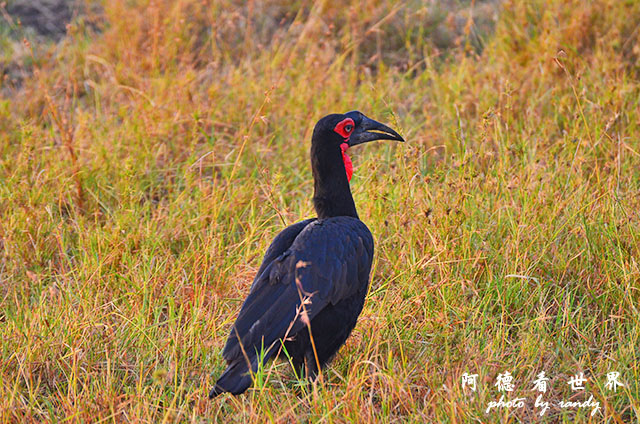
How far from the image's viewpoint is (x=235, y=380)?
2.65m

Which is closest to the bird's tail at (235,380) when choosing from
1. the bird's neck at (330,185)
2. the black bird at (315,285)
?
the black bird at (315,285)

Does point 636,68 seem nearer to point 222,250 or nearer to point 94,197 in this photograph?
point 222,250

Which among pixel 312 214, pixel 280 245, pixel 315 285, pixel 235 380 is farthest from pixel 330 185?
pixel 235 380

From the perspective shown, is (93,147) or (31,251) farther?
(93,147)

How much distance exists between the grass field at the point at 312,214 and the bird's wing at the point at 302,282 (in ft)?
0.71

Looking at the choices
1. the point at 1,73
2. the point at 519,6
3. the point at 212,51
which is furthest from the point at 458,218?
the point at 1,73

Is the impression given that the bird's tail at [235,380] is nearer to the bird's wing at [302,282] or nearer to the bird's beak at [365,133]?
the bird's wing at [302,282]

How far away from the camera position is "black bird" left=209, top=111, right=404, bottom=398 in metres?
2.77

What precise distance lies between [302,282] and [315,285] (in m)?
0.06

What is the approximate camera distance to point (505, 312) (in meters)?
3.32

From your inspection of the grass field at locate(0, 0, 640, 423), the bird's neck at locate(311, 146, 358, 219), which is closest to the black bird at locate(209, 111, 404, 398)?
the bird's neck at locate(311, 146, 358, 219)

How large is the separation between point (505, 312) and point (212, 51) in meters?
3.96

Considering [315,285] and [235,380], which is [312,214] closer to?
[315,285]

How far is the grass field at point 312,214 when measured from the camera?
117 inches
